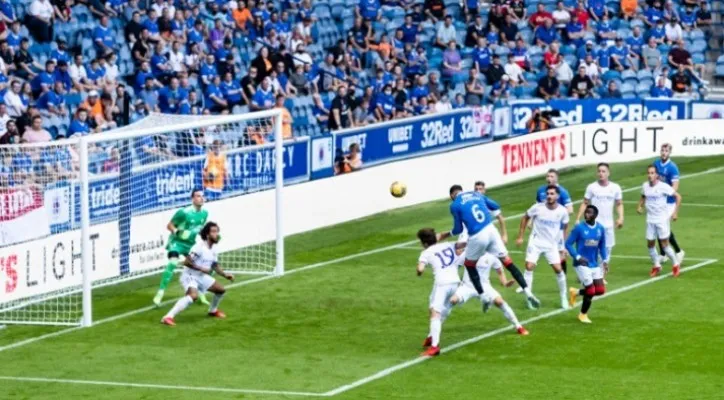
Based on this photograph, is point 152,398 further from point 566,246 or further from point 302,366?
point 566,246

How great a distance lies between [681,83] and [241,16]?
556 inches

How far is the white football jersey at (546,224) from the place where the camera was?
84.2 ft


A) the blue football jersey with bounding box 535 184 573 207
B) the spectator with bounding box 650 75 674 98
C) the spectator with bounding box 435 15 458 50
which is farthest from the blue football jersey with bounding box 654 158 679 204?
the spectator with bounding box 650 75 674 98

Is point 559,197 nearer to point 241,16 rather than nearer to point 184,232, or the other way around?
point 184,232

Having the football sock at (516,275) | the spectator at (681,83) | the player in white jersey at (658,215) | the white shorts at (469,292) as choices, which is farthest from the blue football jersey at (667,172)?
the spectator at (681,83)

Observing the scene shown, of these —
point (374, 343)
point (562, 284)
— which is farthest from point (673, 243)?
point (374, 343)

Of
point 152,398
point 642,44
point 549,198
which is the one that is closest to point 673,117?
point 642,44

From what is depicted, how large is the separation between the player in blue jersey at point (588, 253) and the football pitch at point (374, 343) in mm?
537

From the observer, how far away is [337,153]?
121 feet

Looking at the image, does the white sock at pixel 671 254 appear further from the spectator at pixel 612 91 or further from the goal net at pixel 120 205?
the spectator at pixel 612 91

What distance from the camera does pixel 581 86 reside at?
153ft

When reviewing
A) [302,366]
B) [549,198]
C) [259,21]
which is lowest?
[302,366]

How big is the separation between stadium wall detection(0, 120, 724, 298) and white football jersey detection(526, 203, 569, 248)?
6852 millimetres

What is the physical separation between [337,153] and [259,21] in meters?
6.46
